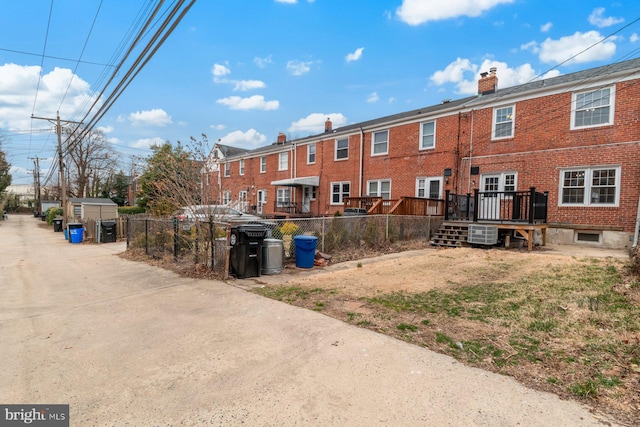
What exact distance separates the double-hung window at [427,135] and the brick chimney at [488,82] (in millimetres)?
2883

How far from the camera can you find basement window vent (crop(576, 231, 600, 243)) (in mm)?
12273

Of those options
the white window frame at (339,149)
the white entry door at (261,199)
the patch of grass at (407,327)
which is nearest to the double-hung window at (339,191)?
the white window frame at (339,149)

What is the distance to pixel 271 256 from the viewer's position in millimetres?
7762

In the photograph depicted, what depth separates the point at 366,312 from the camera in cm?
493

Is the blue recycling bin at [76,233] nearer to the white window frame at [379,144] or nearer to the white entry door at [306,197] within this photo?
the white entry door at [306,197]

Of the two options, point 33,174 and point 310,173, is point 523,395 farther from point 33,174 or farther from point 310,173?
point 33,174

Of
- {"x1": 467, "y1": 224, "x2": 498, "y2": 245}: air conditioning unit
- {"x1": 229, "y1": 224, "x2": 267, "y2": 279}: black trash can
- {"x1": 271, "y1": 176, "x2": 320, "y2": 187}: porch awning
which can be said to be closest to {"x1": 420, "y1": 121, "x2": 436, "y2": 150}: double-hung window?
{"x1": 467, "y1": 224, "x2": 498, "y2": 245}: air conditioning unit

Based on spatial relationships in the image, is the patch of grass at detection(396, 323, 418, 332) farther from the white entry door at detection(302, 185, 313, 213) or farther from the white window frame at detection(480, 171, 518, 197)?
the white entry door at detection(302, 185, 313, 213)

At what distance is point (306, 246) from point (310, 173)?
52.3 ft

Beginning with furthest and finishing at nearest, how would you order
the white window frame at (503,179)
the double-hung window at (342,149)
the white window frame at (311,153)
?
the white window frame at (311,153), the double-hung window at (342,149), the white window frame at (503,179)

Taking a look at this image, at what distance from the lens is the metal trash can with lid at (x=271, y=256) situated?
7746mm

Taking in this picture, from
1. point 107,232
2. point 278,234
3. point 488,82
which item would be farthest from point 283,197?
point 278,234

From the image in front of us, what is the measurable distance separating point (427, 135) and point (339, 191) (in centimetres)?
688

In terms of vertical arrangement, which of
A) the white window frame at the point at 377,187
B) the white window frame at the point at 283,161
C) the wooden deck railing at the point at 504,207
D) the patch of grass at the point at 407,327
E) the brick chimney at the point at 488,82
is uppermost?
the brick chimney at the point at 488,82
